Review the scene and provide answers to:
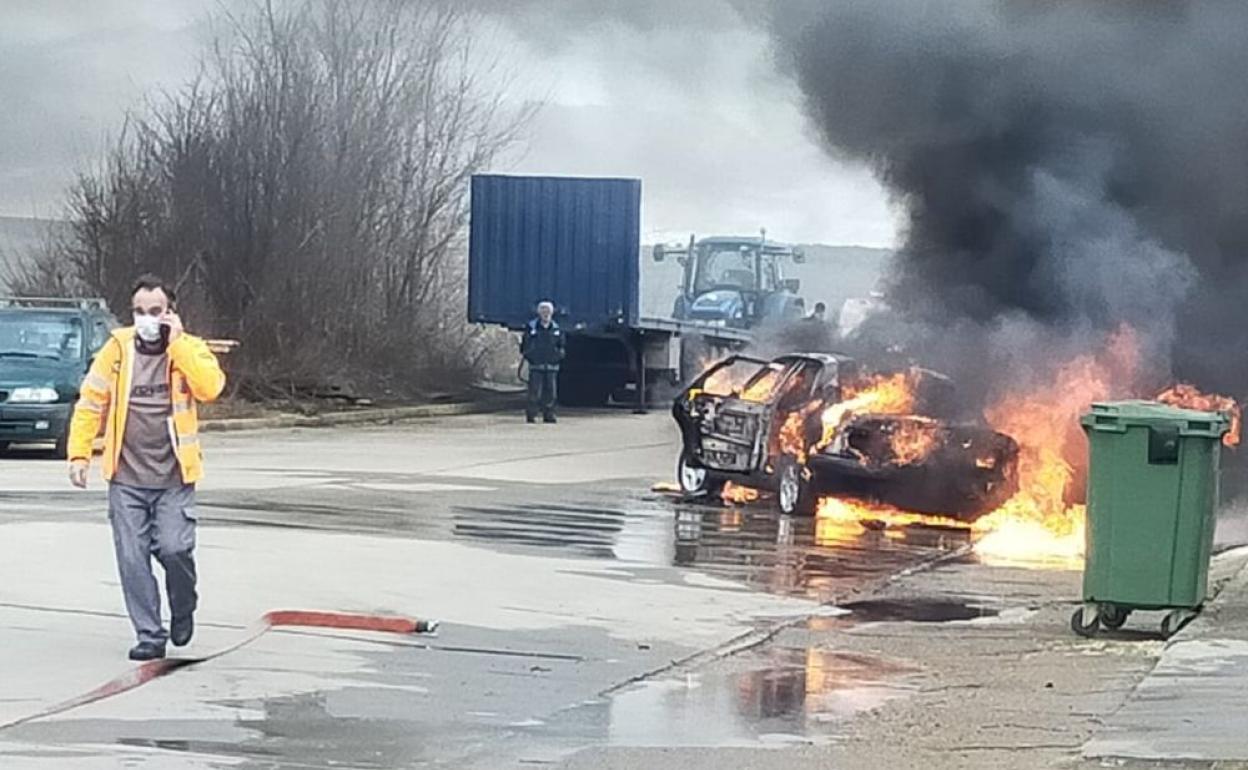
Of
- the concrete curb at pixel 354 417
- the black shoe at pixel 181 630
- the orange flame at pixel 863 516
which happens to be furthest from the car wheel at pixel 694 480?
the black shoe at pixel 181 630

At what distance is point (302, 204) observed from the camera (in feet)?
106

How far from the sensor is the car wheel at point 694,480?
20.0 metres

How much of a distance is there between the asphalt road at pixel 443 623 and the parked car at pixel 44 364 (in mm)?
1110

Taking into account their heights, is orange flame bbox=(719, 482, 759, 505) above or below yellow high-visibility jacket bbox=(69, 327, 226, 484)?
below

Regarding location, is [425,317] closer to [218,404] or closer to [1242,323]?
[218,404]

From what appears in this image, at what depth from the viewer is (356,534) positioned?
598 inches

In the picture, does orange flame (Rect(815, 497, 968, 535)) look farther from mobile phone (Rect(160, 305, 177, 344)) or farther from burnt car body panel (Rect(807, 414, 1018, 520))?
mobile phone (Rect(160, 305, 177, 344))

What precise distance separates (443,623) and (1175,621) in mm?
3844

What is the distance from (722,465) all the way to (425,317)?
1763 centimetres

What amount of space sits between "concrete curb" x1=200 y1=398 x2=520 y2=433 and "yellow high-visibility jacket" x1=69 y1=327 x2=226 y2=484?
17490mm

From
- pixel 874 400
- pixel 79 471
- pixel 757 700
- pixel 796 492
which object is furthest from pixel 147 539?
pixel 874 400

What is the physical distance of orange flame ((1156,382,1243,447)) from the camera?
18.7 m

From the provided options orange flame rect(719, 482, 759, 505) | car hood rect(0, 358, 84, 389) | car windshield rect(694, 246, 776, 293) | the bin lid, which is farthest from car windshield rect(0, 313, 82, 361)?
car windshield rect(694, 246, 776, 293)

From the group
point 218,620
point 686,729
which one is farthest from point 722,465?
point 686,729
